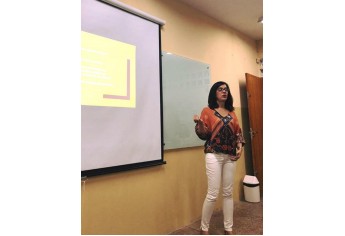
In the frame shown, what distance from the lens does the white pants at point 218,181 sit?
1.99 meters

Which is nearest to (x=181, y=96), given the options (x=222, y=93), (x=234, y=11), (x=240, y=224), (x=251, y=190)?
(x=222, y=93)

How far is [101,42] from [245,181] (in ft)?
8.41

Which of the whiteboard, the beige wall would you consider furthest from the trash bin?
the whiteboard

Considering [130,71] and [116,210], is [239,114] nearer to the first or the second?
[130,71]

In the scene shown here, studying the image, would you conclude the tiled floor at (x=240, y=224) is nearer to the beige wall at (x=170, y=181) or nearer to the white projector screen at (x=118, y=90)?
the beige wall at (x=170, y=181)

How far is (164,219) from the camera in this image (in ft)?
7.20

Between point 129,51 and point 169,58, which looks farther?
point 169,58

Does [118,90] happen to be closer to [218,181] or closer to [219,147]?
[219,147]

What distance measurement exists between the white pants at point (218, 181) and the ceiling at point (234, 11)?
169 cm

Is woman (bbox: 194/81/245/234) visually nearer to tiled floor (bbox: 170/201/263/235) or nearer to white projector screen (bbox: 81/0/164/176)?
tiled floor (bbox: 170/201/263/235)
